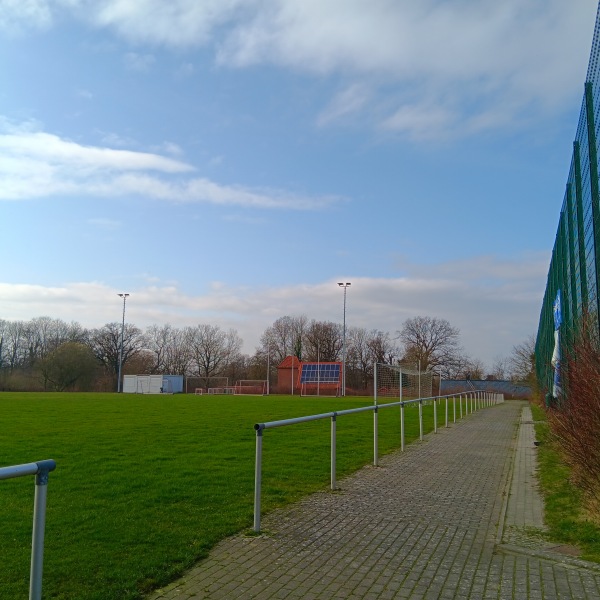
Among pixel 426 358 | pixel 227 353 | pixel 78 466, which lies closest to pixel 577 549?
pixel 78 466

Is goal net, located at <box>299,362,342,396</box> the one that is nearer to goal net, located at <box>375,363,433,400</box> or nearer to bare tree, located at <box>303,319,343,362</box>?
bare tree, located at <box>303,319,343,362</box>

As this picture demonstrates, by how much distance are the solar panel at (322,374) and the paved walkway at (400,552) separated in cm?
6289

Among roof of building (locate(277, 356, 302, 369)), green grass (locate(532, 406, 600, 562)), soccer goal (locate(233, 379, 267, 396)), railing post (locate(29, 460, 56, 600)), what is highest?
roof of building (locate(277, 356, 302, 369))

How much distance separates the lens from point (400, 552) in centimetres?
517

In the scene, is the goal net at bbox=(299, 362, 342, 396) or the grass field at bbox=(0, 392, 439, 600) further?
the goal net at bbox=(299, 362, 342, 396)

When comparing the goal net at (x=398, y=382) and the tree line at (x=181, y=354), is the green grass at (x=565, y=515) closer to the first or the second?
the goal net at (x=398, y=382)

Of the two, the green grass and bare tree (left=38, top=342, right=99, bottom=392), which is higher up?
bare tree (left=38, top=342, right=99, bottom=392)

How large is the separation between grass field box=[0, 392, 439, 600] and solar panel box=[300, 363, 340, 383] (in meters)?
55.2

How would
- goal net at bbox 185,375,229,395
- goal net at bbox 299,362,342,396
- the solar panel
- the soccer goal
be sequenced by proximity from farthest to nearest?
goal net at bbox 185,375,229,395
the soccer goal
the solar panel
goal net at bbox 299,362,342,396

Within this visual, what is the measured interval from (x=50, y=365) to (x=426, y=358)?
1939 inches

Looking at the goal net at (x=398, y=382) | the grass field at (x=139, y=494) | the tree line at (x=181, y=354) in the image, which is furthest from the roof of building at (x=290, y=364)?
the grass field at (x=139, y=494)

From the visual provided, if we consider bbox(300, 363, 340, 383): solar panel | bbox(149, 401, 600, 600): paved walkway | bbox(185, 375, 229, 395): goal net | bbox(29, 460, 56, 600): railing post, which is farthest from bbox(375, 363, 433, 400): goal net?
bbox(185, 375, 229, 395): goal net

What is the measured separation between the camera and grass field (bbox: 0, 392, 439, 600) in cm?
454

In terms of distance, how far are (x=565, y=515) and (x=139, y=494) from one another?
4.92m
